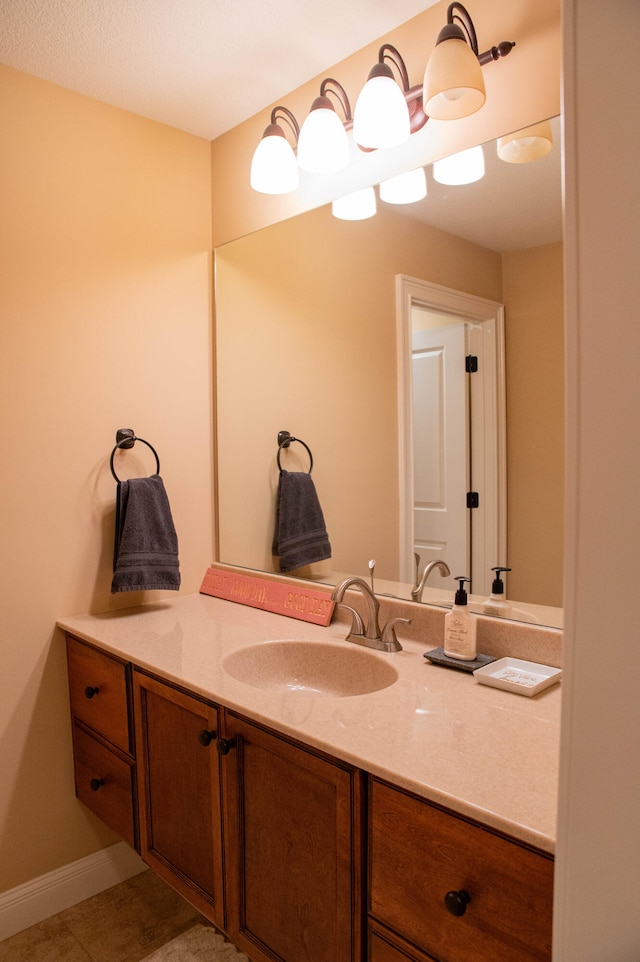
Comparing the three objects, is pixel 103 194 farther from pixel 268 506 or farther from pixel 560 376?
pixel 560 376

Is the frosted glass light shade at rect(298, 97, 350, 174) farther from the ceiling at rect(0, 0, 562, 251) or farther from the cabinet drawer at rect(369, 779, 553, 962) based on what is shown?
the cabinet drawer at rect(369, 779, 553, 962)

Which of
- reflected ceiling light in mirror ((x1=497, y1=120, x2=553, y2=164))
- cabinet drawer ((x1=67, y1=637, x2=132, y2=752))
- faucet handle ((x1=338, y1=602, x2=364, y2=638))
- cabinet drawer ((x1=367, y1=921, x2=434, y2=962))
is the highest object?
reflected ceiling light in mirror ((x1=497, y1=120, x2=553, y2=164))

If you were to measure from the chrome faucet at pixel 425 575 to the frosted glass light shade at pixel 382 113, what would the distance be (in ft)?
3.55

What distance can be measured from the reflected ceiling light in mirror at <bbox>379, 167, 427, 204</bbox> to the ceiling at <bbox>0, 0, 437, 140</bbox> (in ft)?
1.21

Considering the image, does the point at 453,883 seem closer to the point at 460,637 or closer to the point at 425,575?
the point at 460,637

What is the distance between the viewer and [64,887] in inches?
74.1

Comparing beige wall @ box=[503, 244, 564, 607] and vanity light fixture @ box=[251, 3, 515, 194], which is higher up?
vanity light fixture @ box=[251, 3, 515, 194]

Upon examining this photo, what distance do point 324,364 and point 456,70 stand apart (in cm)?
83

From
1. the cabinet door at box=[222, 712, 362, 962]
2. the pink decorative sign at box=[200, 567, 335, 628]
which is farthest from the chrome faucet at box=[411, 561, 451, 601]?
the cabinet door at box=[222, 712, 362, 962]

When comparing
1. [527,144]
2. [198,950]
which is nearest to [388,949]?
[198,950]

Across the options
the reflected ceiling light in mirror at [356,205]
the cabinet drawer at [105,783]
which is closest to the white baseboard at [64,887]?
the cabinet drawer at [105,783]

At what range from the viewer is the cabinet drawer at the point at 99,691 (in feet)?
5.39

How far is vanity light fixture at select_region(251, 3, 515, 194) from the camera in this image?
4.49 feet

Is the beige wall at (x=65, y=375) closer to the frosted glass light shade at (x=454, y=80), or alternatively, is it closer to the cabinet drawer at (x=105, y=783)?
the cabinet drawer at (x=105, y=783)
